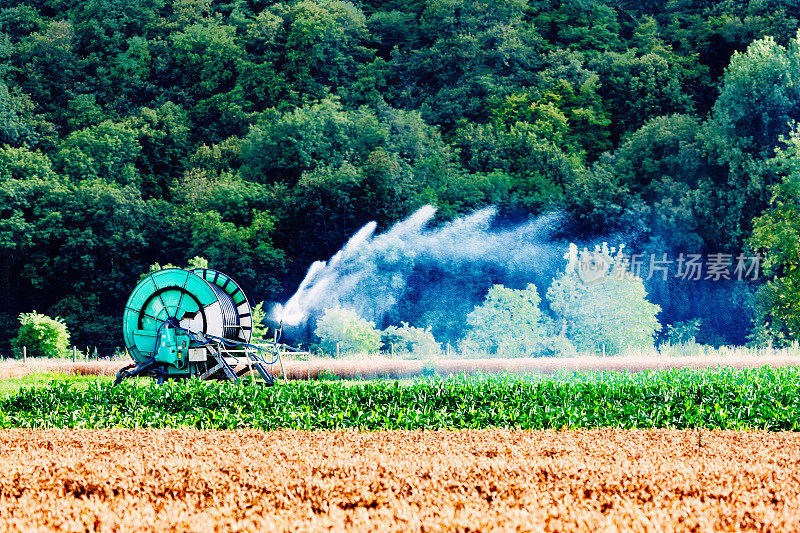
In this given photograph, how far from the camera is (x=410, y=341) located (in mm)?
36094

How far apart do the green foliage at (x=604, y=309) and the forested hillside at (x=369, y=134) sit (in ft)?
17.3

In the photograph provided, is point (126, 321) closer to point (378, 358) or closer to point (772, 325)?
point (378, 358)

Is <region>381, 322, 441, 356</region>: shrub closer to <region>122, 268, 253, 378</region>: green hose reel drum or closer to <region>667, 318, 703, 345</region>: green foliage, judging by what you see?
<region>667, 318, 703, 345</region>: green foliage

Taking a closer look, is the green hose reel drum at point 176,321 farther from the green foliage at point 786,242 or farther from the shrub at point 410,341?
the green foliage at point 786,242

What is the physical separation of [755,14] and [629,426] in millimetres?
39234

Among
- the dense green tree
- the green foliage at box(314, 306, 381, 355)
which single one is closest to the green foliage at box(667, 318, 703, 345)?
the dense green tree

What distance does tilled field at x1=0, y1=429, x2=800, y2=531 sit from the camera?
22.0ft

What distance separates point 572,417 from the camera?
13.1 m

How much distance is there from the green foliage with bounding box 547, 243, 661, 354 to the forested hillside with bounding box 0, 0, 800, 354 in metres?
5.28

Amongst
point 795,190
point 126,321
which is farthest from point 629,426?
point 795,190

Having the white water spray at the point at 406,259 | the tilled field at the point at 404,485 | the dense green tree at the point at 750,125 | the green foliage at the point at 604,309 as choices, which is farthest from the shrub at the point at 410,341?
the tilled field at the point at 404,485

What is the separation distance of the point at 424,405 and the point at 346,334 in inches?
735

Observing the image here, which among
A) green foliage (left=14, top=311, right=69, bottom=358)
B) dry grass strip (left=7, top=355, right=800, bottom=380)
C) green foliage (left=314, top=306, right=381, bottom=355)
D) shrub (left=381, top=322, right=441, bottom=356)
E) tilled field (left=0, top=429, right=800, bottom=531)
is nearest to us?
tilled field (left=0, top=429, right=800, bottom=531)

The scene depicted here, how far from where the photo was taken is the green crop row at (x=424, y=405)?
13.0 m
